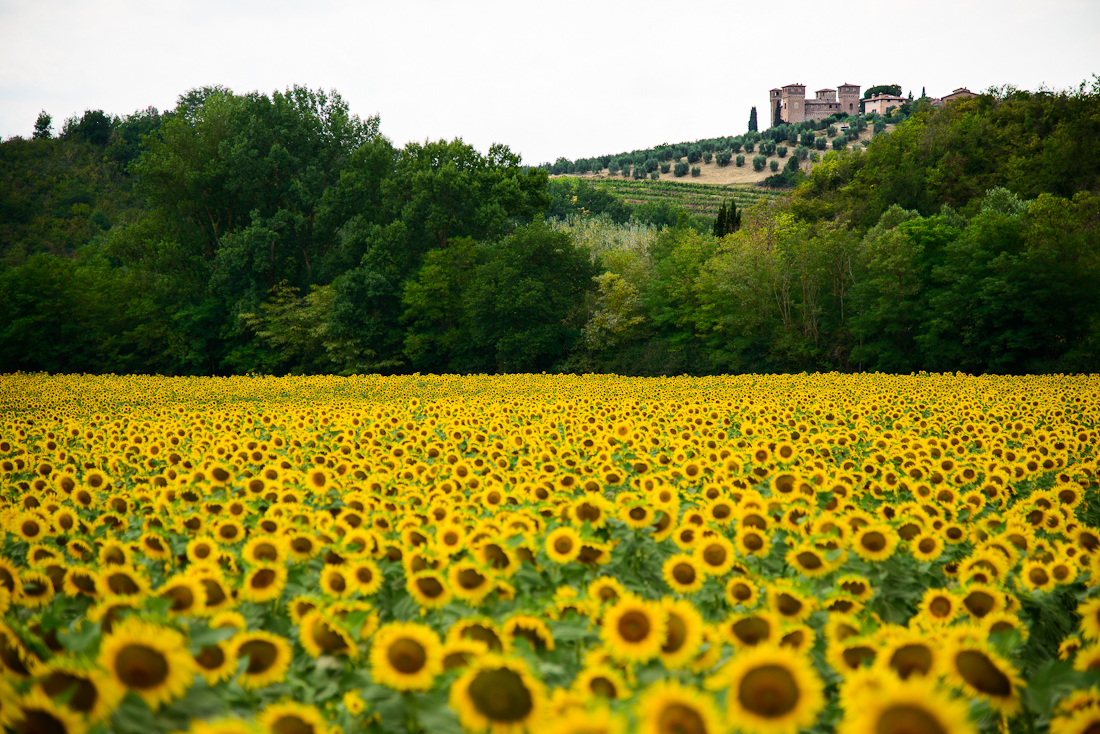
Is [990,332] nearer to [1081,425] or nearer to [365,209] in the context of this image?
[1081,425]

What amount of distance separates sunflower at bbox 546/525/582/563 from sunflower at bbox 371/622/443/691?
44.3 inches

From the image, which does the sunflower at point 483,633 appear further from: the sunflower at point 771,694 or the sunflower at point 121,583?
the sunflower at point 121,583

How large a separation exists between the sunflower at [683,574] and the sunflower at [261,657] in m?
1.92

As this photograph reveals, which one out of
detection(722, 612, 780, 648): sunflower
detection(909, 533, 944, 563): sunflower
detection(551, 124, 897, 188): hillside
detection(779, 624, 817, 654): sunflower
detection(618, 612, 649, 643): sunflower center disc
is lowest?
detection(909, 533, 944, 563): sunflower

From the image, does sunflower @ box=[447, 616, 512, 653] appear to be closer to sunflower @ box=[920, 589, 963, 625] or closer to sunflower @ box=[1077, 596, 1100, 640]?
sunflower @ box=[920, 589, 963, 625]

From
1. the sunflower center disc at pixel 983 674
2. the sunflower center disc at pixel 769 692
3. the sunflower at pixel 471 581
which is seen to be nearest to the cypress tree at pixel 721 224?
the sunflower at pixel 471 581

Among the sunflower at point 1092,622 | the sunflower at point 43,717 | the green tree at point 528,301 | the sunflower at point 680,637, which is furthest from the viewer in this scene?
the green tree at point 528,301

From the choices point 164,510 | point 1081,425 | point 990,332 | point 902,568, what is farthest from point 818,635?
point 990,332

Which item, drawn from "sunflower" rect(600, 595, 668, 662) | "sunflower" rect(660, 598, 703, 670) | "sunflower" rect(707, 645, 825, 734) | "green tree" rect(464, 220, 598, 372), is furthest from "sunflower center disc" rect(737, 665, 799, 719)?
"green tree" rect(464, 220, 598, 372)

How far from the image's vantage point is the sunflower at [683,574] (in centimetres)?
336

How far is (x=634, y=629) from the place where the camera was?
2.57m

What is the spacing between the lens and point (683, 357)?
39.8 metres

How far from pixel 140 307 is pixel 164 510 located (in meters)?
46.0

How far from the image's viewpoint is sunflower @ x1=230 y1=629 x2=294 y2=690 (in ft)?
7.56
